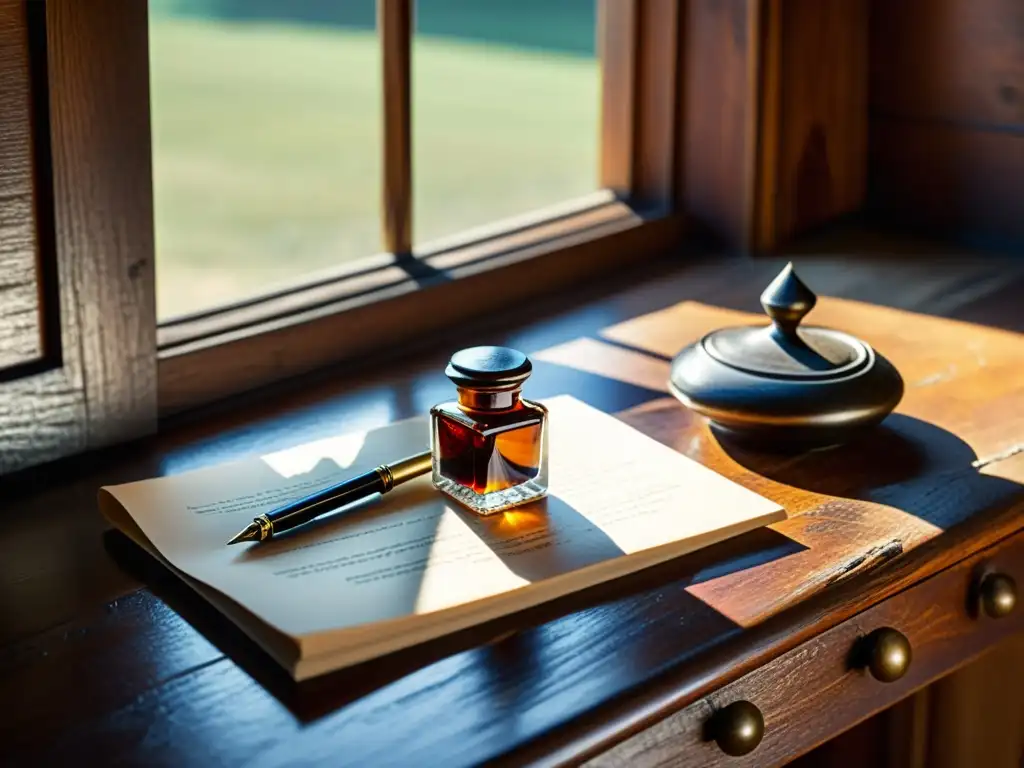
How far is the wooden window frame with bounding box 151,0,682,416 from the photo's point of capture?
1194 millimetres

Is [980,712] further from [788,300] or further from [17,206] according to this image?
[17,206]

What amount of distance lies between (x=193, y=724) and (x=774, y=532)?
1.39 feet

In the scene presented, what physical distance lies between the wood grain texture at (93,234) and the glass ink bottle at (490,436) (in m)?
0.29

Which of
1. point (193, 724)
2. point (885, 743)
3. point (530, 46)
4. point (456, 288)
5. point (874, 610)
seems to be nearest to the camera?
point (193, 724)

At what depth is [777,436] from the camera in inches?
40.8

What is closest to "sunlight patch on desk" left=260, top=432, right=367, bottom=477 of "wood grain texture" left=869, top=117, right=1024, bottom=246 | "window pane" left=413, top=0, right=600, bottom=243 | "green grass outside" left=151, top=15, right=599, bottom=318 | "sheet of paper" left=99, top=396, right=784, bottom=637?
"sheet of paper" left=99, top=396, right=784, bottom=637

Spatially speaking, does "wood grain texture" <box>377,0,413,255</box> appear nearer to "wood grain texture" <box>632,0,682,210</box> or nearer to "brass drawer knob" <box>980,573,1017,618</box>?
"wood grain texture" <box>632,0,682,210</box>

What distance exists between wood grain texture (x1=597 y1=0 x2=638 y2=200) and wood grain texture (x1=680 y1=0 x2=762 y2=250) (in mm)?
64

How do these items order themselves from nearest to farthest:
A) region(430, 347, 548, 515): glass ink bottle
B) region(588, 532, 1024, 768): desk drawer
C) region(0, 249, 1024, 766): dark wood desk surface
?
region(0, 249, 1024, 766): dark wood desk surface → region(588, 532, 1024, 768): desk drawer → region(430, 347, 548, 515): glass ink bottle

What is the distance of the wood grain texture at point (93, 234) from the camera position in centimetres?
97

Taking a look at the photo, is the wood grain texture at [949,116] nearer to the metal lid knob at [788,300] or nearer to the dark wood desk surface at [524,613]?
the dark wood desk surface at [524,613]

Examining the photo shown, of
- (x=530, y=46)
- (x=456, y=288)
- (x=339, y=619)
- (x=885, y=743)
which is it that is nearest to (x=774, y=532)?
(x=339, y=619)

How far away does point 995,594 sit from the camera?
39.8 inches

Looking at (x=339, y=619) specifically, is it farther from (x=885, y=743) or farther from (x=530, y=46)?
(x=530, y=46)
